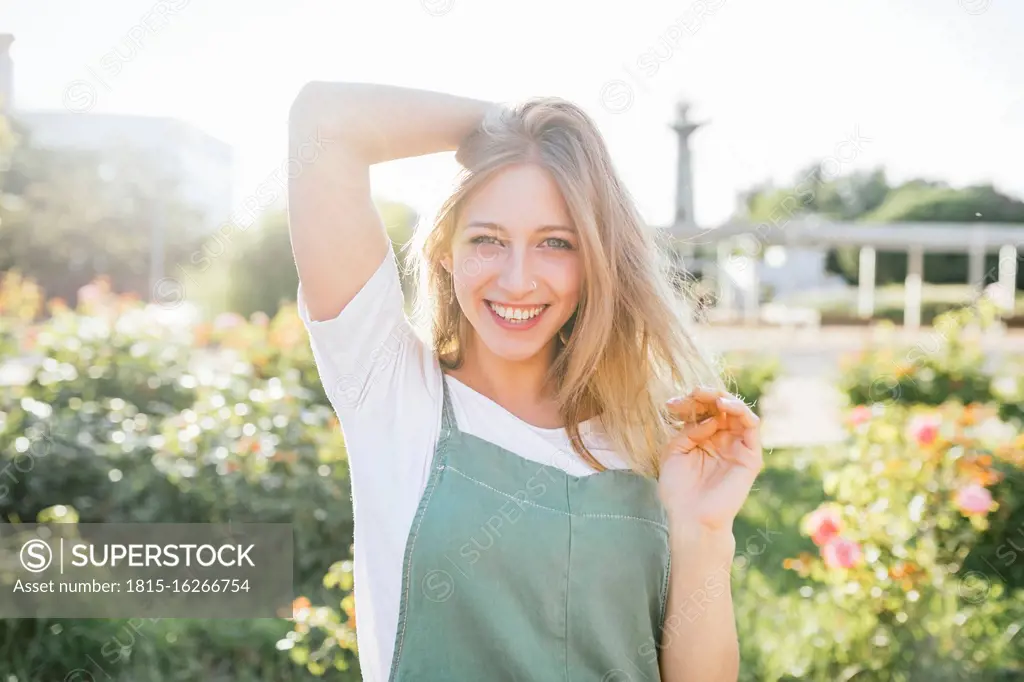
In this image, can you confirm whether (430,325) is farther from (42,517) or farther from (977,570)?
(977,570)

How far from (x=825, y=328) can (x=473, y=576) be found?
1751 cm

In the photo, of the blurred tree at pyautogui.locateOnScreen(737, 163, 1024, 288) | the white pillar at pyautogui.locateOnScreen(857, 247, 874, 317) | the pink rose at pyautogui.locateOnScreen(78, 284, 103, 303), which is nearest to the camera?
the pink rose at pyautogui.locateOnScreen(78, 284, 103, 303)

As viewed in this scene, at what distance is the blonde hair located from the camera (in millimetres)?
1480

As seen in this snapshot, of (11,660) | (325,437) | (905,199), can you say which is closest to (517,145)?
(325,437)

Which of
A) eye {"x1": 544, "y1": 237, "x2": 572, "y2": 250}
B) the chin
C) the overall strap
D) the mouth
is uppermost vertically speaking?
eye {"x1": 544, "y1": 237, "x2": 572, "y2": 250}

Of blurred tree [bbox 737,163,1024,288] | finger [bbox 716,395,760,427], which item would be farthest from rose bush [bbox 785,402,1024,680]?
blurred tree [bbox 737,163,1024,288]

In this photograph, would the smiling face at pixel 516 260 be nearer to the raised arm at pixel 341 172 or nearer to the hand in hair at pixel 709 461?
the raised arm at pixel 341 172

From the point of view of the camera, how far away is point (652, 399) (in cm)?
168

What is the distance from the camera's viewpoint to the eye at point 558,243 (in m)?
1.51

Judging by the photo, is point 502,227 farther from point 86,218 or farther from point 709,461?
point 86,218

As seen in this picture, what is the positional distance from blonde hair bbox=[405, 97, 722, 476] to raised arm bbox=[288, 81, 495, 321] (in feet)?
0.47

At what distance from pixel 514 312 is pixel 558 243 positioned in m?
0.14

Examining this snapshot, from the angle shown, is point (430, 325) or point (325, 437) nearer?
point (430, 325)

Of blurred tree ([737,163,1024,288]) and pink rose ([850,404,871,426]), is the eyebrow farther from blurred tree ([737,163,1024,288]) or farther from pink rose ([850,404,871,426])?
blurred tree ([737,163,1024,288])
